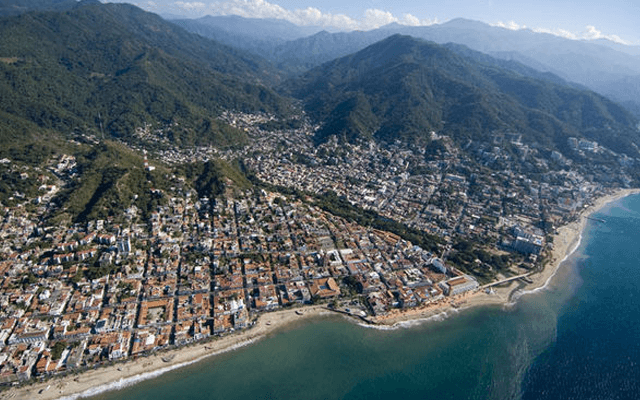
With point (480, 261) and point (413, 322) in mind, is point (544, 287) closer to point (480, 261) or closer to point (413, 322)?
point (480, 261)

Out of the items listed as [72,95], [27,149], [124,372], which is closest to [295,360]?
[124,372]

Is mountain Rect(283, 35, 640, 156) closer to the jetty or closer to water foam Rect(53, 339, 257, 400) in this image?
the jetty

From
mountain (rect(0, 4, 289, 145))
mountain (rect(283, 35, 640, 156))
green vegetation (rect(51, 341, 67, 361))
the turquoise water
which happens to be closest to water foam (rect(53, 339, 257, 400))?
the turquoise water

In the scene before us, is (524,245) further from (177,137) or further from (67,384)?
(177,137)

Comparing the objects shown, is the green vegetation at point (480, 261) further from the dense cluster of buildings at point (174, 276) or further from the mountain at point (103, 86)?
the mountain at point (103, 86)

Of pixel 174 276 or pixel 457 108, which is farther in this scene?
pixel 457 108

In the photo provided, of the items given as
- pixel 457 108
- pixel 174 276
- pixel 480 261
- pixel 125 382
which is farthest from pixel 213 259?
pixel 457 108
